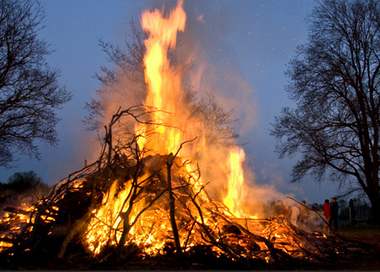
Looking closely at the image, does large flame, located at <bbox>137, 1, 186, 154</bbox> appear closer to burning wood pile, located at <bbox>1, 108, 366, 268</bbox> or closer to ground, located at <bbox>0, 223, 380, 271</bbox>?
burning wood pile, located at <bbox>1, 108, 366, 268</bbox>

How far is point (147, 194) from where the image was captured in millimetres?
6781

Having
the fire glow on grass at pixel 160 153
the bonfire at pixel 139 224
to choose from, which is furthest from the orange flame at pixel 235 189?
the bonfire at pixel 139 224

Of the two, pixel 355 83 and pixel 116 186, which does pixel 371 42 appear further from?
pixel 116 186

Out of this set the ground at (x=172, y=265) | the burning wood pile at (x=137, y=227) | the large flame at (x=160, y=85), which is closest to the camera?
the ground at (x=172, y=265)

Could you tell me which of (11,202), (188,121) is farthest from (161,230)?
(188,121)

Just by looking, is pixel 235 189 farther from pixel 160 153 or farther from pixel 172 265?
pixel 172 265

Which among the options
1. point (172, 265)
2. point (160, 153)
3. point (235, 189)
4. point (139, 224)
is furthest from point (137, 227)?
point (235, 189)

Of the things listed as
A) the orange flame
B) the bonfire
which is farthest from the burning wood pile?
the orange flame

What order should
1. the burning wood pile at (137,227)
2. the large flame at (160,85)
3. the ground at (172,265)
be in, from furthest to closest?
the large flame at (160,85)
the burning wood pile at (137,227)
the ground at (172,265)

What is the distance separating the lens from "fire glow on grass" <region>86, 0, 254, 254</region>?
247 inches

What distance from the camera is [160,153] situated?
9000mm

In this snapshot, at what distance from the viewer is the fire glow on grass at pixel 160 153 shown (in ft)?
20.6

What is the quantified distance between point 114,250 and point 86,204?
1.67 meters

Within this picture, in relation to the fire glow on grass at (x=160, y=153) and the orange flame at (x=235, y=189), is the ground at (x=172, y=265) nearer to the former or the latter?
the fire glow on grass at (x=160, y=153)
